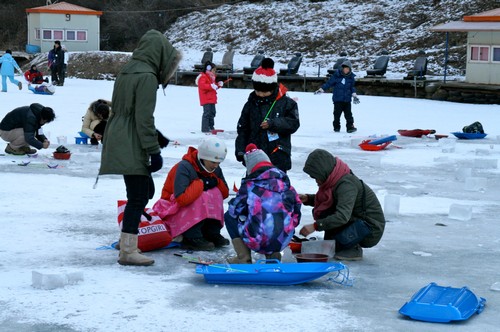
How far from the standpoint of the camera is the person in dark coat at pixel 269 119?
8.04m

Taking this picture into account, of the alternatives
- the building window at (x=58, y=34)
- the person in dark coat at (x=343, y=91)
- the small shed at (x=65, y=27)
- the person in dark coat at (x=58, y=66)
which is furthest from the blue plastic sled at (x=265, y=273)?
the building window at (x=58, y=34)

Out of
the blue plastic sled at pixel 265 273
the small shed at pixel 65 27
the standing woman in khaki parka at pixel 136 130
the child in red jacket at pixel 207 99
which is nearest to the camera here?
the blue plastic sled at pixel 265 273

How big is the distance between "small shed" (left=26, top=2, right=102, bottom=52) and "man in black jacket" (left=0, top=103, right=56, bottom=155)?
41881 mm

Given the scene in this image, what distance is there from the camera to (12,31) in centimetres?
6419

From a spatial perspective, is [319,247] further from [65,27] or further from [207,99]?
[65,27]

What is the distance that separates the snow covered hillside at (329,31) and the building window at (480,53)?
703cm

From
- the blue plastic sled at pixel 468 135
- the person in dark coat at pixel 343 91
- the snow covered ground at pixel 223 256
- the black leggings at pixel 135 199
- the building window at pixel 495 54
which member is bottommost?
the snow covered ground at pixel 223 256

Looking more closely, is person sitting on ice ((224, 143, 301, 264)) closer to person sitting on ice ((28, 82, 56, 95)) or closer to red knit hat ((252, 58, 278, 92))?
red knit hat ((252, 58, 278, 92))

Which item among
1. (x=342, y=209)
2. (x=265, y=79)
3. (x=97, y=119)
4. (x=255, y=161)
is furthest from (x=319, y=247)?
(x=97, y=119)

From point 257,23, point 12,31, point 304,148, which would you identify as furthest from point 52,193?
point 12,31

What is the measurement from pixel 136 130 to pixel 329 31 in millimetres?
45397

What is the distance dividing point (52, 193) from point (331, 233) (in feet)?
12.9

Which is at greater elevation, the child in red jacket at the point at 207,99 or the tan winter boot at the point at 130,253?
the child in red jacket at the point at 207,99

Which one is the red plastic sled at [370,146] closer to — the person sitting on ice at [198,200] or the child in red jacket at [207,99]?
the child in red jacket at [207,99]
